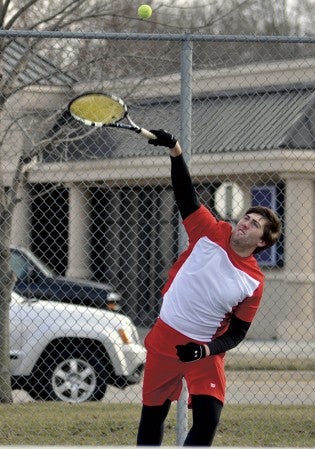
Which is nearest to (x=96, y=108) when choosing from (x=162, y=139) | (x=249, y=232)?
(x=162, y=139)

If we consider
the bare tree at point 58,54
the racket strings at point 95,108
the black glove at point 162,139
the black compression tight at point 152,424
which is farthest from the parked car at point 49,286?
the black glove at point 162,139

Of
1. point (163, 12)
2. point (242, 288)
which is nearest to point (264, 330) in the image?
point (163, 12)

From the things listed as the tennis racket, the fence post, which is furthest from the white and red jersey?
the fence post

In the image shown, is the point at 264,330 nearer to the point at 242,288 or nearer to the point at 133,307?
the point at 133,307

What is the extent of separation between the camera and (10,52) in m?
11.5

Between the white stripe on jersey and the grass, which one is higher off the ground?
the white stripe on jersey

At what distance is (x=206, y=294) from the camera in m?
6.66

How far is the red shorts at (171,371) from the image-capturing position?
6680 mm

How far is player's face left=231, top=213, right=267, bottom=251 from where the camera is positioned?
6672 millimetres

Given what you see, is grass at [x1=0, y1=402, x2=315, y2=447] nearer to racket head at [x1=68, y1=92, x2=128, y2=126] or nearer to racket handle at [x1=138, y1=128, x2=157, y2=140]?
racket head at [x1=68, y1=92, x2=128, y2=126]

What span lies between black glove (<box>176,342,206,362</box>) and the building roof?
4.61 m

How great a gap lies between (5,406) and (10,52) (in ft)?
11.0

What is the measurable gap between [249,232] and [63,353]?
17.1 ft

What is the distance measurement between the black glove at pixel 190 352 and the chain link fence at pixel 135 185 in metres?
1.86
